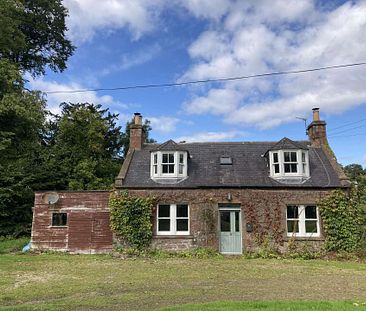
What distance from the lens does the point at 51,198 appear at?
1994 cm

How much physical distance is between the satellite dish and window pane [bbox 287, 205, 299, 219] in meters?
12.8

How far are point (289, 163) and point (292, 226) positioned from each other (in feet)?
11.3

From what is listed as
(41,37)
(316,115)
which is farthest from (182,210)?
(41,37)

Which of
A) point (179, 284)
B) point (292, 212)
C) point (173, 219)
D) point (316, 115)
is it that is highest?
point (316, 115)

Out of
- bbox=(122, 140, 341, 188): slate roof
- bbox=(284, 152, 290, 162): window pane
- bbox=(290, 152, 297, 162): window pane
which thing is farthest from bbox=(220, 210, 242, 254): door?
bbox=(290, 152, 297, 162): window pane

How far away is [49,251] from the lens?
1942 cm

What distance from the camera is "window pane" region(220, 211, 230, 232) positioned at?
1906 centimetres

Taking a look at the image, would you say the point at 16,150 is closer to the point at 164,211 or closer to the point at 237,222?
the point at 164,211

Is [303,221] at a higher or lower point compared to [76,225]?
higher

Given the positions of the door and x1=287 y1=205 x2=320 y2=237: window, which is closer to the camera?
x1=287 y1=205 x2=320 y2=237: window

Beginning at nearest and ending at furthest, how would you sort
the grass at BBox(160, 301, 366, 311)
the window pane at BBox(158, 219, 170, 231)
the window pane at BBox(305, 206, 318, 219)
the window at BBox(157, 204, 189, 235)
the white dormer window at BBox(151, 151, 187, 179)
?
the grass at BBox(160, 301, 366, 311), the window pane at BBox(305, 206, 318, 219), the window at BBox(157, 204, 189, 235), the window pane at BBox(158, 219, 170, 231), the white dormer window at BBox(151, 151, 187, 179)

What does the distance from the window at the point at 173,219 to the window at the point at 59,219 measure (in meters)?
5.45

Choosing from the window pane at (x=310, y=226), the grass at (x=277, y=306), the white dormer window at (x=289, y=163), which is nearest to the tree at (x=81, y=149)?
the white dormer window at (x=289, y=163)

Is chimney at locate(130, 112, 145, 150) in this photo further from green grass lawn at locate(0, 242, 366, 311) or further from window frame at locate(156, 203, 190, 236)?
green grass lawn at locate(0, 242, 366, 311)
